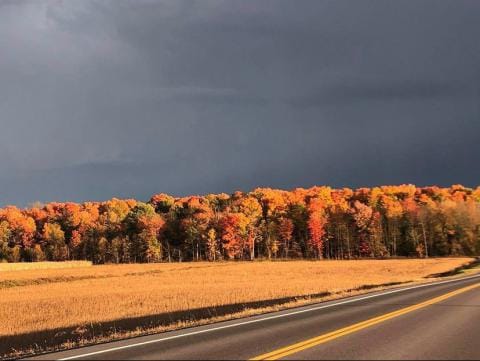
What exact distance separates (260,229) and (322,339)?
415 ft

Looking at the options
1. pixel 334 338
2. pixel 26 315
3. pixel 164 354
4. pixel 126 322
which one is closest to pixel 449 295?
pixel 334 338

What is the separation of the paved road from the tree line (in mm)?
111431

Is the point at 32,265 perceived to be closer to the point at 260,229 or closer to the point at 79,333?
the point at 260,229

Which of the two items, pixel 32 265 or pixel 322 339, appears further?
pixel 32 265

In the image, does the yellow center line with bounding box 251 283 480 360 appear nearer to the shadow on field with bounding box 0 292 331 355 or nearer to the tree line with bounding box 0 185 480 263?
the shadow on field with bounding box 0 292 331 355

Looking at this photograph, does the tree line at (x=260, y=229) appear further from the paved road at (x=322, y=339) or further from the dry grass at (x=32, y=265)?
the paved road at (x=322, y=339)

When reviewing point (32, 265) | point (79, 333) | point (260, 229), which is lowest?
point (79, 333)

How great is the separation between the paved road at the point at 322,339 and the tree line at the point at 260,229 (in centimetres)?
11143

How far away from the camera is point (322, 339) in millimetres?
10883

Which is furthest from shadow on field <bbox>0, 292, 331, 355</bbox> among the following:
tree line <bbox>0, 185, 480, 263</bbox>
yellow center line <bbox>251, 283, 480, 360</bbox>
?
tree line <bbox>0, 185, 480, 263</bbox>

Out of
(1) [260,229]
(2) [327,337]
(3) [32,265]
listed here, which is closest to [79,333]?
(2) [327,337]

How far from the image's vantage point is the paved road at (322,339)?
9.50 m

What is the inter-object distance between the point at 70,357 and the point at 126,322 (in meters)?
13.0

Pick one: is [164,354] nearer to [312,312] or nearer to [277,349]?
[277,349]
